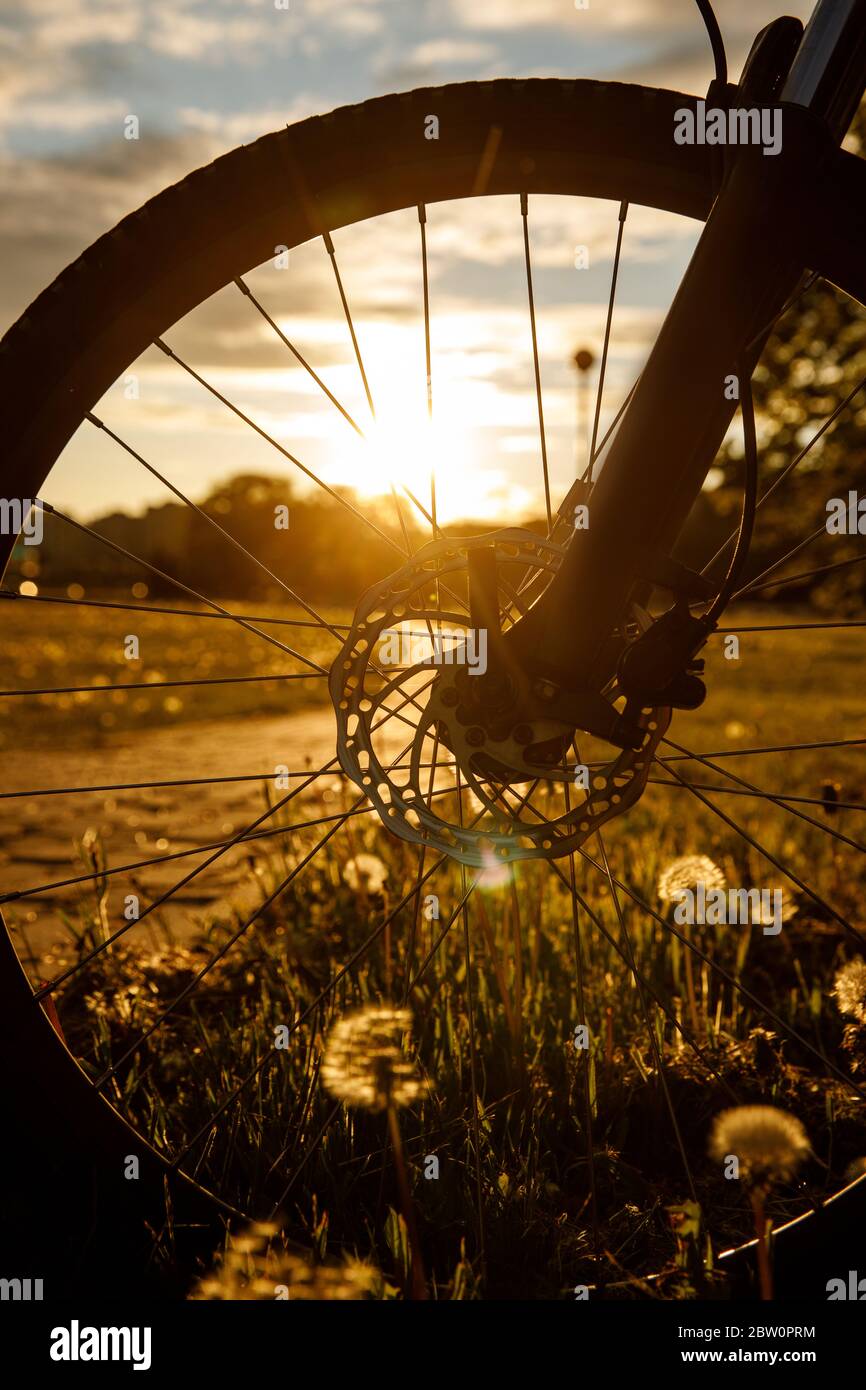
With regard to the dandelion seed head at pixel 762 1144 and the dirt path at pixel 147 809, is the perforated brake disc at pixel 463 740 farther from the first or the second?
the dirt path at pixel 147 809

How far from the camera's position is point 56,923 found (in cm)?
309

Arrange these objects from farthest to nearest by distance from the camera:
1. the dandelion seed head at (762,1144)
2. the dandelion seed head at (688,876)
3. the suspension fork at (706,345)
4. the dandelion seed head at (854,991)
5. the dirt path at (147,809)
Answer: the dirt path at (147,809) → the dandelion seed head at (688,876) → the dandelion seed head at (854,991) → the suspension fork at (706,345) → the dandelion seed head at (762,1144)

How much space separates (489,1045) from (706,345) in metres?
1.33

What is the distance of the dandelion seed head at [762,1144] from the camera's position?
1.10m

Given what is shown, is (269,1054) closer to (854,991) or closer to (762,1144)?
(762,1144)

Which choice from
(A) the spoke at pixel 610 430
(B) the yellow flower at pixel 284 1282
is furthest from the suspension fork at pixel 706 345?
(B) the yellow flower at pixel 284 1282

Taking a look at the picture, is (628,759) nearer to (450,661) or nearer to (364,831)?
(450,661)

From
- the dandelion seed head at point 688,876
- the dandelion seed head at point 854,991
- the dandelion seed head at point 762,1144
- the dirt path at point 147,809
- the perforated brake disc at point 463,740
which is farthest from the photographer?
the dirt path at point 147,809

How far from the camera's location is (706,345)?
1501mm

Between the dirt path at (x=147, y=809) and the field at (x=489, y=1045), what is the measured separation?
5 cm

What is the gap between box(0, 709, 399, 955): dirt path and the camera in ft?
10.8

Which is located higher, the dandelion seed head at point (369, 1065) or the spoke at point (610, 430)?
the spoke at point (610, 430)

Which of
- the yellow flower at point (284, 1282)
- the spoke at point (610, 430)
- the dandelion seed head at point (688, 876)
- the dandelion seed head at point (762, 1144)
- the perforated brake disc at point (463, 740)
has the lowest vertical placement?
the yellow flower at point (284, 1282)

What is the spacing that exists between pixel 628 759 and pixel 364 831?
1.65m
